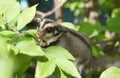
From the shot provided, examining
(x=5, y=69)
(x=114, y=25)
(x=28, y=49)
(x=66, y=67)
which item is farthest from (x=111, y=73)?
(x=114, y=25)

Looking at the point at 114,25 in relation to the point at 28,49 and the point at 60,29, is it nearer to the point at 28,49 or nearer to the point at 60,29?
the point at 60,29

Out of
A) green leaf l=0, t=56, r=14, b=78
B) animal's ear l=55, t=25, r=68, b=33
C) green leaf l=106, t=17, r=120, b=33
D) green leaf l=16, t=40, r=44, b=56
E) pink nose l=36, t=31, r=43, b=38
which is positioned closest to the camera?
green leaf l=0, t=56, r=14, b=78

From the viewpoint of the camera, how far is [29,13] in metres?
0.86

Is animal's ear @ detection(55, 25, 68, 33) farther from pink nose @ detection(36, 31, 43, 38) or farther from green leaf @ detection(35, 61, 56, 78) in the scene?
green leaf @ detection(35, 61, 56, 78)

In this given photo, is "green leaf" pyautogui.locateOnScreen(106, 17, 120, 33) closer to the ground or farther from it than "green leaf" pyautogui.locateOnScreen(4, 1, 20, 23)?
closer to the ground

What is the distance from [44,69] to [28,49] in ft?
0.22

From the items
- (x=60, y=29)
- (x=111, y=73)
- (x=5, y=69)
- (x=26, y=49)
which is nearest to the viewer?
(x=5, y=69)

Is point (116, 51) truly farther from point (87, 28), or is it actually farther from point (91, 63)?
point (91, 63)

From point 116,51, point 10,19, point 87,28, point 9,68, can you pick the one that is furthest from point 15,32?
point 116,51

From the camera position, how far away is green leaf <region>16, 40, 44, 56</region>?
0.77 metres

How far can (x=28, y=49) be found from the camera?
78 cm

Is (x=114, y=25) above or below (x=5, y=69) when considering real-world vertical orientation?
below

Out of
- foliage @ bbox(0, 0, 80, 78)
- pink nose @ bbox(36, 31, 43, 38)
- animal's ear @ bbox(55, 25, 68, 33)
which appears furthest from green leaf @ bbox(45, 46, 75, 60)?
animal's ear @ bbox(55, 25, 68, 33)

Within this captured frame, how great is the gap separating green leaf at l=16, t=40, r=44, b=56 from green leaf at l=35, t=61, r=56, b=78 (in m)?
0.04
